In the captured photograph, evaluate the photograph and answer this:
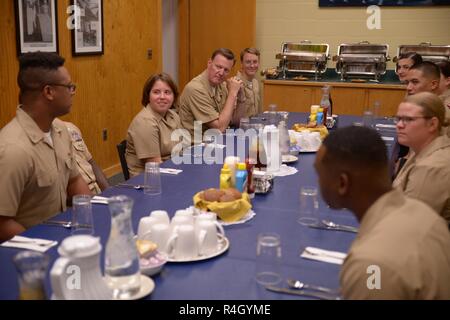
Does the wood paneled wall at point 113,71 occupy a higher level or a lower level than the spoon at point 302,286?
higher

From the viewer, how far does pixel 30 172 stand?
89.0 inches

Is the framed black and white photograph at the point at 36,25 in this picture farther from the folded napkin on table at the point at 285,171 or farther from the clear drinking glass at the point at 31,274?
the clear drinking glass at the point at 31,274

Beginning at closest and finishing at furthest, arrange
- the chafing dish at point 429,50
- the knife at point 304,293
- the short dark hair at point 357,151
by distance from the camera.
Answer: the short dark hair at point 357,151
the knife at point 304,293
the chafing dish at point 429,50

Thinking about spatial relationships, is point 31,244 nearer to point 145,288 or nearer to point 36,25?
point 145,288

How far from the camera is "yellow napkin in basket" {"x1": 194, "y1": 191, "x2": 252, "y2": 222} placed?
2.04 meters

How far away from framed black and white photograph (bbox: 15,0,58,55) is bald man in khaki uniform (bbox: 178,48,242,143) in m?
1.23

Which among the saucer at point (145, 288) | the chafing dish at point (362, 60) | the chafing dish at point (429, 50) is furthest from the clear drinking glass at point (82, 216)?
the chafing dish at point (429, 50)

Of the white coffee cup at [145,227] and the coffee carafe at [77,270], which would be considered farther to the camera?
the white coffee cup at [145,227]

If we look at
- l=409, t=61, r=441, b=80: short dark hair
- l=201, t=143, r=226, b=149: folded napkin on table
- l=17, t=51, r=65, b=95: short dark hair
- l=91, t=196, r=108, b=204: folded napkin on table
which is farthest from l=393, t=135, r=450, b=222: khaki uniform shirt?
l=409, t=61, r=441, b=80: short dark hair

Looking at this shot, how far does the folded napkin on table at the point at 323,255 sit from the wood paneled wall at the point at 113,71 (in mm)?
3102

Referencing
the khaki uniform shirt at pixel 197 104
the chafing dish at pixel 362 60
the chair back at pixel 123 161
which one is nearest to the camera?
the chair back at pixel 123 161

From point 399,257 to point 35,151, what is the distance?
170cm

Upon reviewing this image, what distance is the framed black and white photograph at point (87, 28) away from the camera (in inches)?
189
